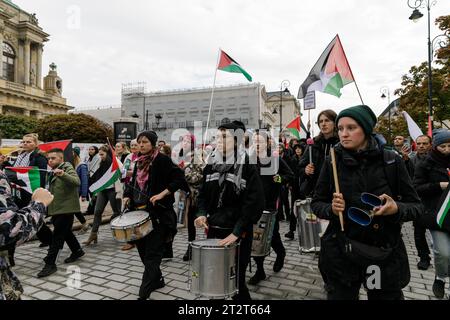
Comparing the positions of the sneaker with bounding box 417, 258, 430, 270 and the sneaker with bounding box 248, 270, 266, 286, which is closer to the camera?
the sneaker with bounding box 248, 270, 266, 286

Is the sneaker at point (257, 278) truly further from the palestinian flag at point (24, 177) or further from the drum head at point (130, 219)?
the palestinian flag at point (24, 177)

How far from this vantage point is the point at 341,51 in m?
5.18

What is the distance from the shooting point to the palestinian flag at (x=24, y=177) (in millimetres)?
4922

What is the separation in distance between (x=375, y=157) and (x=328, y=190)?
45 cm

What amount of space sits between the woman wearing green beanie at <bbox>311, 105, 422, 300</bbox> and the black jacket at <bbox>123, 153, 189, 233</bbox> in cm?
233

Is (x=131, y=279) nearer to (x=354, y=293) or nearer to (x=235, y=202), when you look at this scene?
(x=235, y=202)

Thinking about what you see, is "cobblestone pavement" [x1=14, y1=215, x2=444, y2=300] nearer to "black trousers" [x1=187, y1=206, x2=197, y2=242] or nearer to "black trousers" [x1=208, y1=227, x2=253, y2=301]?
"black trousers" [x1=187, y1=206, x2=197, y2=242]

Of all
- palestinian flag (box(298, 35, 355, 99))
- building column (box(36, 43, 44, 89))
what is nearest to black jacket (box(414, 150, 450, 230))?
palestinian flag (box(298, 35, 355, 99))

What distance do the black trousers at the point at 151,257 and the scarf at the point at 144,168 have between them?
2.14ft

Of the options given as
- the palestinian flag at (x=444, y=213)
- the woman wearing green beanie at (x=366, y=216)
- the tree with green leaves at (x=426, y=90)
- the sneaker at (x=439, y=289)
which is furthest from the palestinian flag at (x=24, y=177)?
the tree with green leaves at (x=426, y=90)

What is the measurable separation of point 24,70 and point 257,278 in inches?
2981

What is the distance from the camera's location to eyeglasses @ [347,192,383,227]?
208 cm
